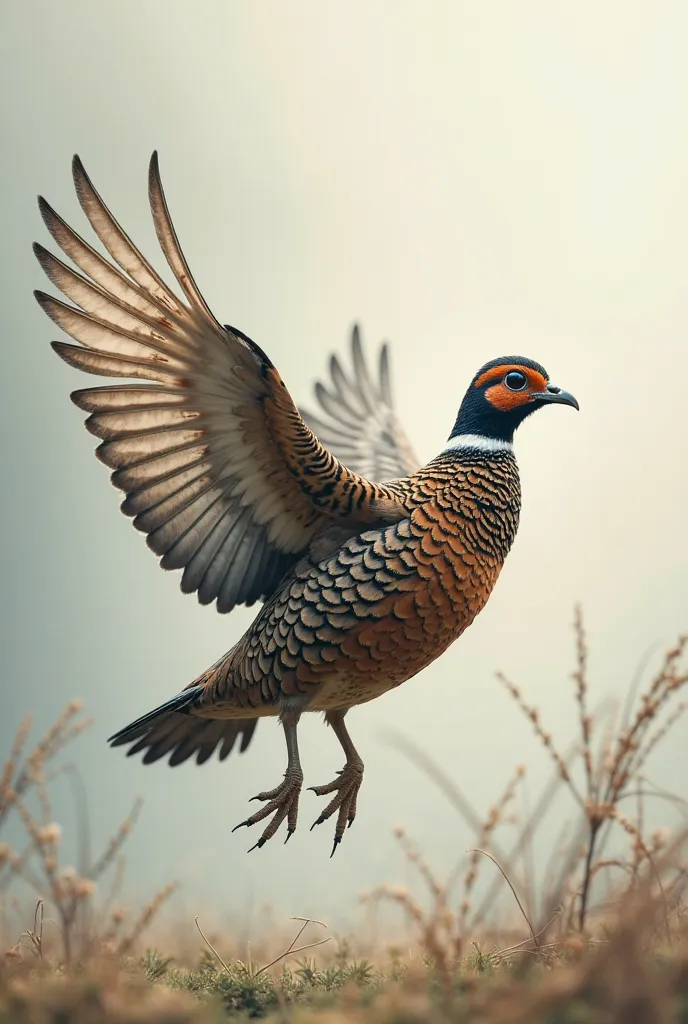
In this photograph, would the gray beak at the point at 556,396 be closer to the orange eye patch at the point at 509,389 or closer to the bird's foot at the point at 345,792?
the orange eye patch at the point at 509,389

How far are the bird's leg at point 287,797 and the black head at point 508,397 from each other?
5.04 feet

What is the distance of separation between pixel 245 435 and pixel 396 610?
870 mm

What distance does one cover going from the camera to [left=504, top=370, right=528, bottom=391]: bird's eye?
14.1ft

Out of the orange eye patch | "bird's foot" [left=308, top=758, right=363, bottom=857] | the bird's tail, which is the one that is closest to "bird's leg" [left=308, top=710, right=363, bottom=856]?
"bird's foot" [left=308, top=758, right=363, bottom=857]

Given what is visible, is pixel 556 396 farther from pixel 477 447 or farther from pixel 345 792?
pixel 345 792

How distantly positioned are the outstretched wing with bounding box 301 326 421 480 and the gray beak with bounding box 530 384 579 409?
1471mm

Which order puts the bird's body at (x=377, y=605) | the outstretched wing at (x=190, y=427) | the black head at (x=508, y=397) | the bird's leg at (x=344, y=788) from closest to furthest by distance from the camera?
the outstretched wing at (x=190, y=427), the bird's body at (x=377, y=605), the bird's leg at (x=344, y=788), the black head at (x=508, y=397)

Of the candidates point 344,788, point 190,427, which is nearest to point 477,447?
point 190,427

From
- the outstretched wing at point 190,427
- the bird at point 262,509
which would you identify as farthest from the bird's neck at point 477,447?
the outstretched wing at point 190,427

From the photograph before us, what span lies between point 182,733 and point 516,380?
2.21m

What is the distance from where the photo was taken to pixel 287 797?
3613 mm

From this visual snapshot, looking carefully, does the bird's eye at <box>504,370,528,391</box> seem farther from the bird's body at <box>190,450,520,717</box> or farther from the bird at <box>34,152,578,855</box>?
the bird's body at <box>190,450,520,717</box>

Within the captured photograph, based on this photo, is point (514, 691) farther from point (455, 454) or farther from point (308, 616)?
point (455, 454)

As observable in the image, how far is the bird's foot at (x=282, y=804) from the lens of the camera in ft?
11.7
